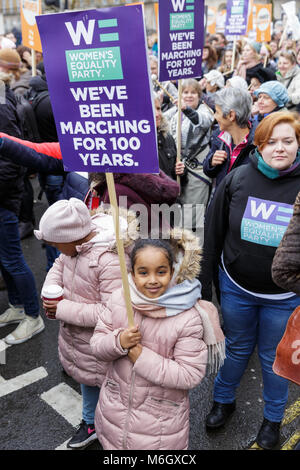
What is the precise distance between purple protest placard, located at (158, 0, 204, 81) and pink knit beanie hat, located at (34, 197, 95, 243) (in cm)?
212

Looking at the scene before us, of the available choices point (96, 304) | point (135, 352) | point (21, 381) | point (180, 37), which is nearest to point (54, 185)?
point (180, 37)

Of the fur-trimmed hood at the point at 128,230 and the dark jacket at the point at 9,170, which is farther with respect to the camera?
the dark jacket at the point at 9,170

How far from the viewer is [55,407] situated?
2.90m

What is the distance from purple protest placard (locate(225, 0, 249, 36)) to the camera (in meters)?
7.17

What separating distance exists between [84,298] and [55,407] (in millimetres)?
1058

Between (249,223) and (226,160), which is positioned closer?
(249,223)

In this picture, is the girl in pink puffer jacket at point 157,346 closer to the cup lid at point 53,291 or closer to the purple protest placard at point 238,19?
the cup lid at point 53,291

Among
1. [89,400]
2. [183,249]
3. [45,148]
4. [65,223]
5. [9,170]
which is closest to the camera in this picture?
[183,249]

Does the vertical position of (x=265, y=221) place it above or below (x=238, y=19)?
below

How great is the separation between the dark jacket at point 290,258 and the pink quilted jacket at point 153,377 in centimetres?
50

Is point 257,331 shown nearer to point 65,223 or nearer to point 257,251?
point 257,251

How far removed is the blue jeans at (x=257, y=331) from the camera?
7.85ft

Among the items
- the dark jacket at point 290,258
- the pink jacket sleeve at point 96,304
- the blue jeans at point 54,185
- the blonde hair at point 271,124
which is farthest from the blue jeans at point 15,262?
the dark jacket at point 290,258

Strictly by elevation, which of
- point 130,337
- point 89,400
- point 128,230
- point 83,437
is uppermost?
point 128,230
